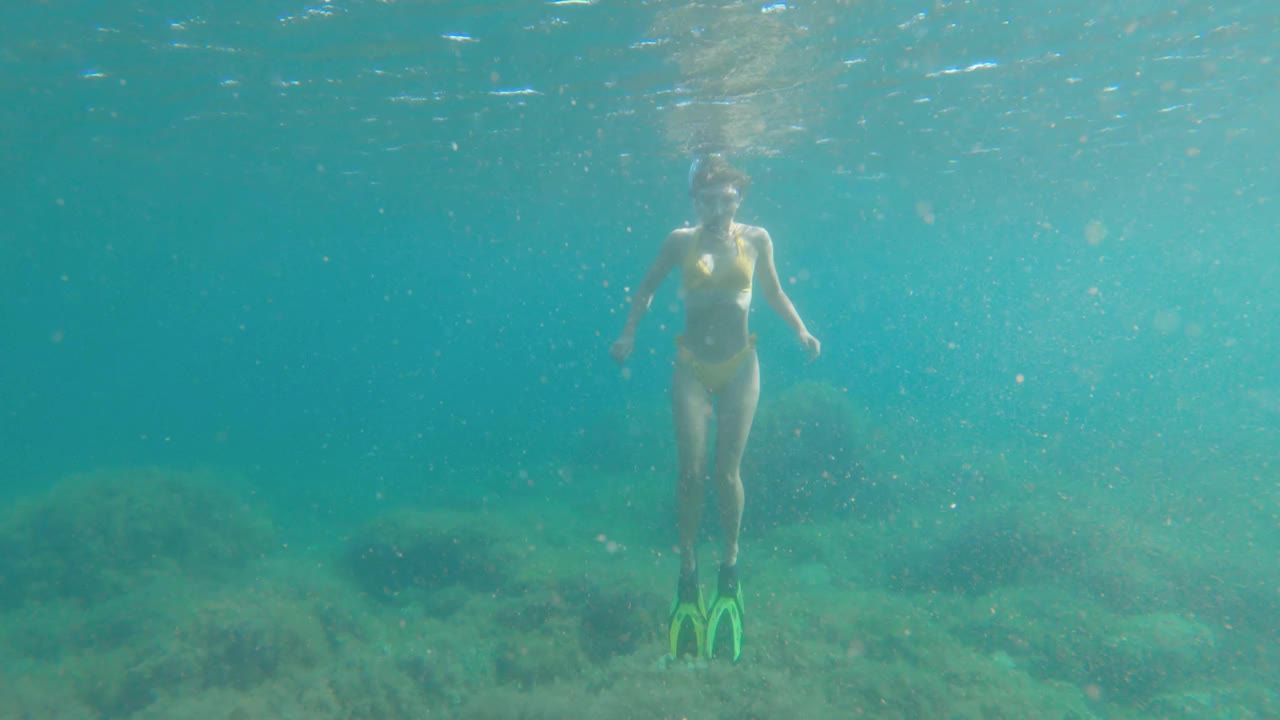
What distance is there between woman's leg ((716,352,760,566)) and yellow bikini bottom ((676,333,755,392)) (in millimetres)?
53

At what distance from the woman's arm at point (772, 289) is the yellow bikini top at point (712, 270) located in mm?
272

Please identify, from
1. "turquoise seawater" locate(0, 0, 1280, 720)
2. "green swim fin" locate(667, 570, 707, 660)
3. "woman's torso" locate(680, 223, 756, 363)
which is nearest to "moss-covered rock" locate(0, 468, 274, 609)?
"turquoise seawater" locate(0, 0, 1280, 720)

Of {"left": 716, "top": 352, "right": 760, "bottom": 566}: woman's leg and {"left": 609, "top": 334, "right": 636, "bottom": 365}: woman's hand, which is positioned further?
{"left": 716, "top": 352, "right": 760, "bottom": 566}: woman's leg

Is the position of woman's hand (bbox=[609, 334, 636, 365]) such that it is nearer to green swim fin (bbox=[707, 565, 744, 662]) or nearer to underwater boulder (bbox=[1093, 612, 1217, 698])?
green swim fin (bbox=[707, 565, 744, 662])

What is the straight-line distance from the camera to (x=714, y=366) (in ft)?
18.7

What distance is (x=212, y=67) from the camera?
13.9 m

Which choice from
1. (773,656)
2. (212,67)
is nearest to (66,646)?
(773,656)

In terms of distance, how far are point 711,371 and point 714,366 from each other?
0.05 metres

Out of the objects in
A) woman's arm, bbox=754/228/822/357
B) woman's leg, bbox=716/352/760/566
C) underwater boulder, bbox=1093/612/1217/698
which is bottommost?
underwater boulder, bbox=1093/612/1217/698

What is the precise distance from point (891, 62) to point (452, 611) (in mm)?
14074

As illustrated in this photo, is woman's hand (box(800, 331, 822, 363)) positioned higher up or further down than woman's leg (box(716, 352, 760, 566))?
higher up

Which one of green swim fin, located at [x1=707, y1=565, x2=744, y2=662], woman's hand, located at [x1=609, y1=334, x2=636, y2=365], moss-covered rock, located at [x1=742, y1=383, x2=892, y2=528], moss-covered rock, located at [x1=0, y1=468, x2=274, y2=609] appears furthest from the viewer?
moss-covered rock, located at [x1=742, y1=383, x2=892, y2=528]

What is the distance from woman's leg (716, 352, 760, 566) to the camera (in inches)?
223

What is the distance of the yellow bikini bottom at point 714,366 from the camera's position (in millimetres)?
5672
